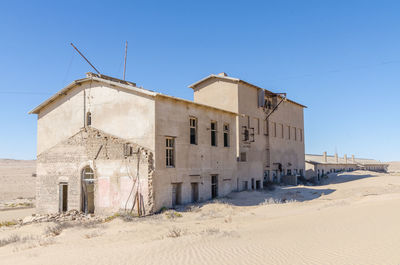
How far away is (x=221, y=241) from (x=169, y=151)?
388 inches

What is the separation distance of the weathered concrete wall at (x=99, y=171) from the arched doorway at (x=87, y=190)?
0.76 ft

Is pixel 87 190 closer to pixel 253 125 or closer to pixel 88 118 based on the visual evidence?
pixel 88 118

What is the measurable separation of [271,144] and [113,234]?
2366 cm

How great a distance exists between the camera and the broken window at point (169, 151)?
19.4 meters

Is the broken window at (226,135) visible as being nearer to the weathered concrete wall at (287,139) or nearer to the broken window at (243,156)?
the broken window at (243,156)

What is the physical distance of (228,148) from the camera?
24.4 m

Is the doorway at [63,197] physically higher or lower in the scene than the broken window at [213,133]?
lower

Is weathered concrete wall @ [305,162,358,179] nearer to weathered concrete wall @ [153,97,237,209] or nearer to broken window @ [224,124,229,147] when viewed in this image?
weathered concrete wall @ [153,97,237,209]

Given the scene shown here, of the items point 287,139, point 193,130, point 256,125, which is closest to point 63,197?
point 193,130

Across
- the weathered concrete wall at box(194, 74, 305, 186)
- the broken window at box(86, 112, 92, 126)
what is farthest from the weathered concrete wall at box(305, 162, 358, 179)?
the broken window at box(86, 112, 92, 126)

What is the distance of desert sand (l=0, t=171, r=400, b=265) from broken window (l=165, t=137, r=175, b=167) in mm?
2957

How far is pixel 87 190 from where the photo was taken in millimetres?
20422

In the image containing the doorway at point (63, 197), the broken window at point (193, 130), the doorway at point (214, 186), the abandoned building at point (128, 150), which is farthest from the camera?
the doorway at point (214, 186)

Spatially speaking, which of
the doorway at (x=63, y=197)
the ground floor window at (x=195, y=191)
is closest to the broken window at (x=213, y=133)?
the ground floor window at (x=195, y=191)
